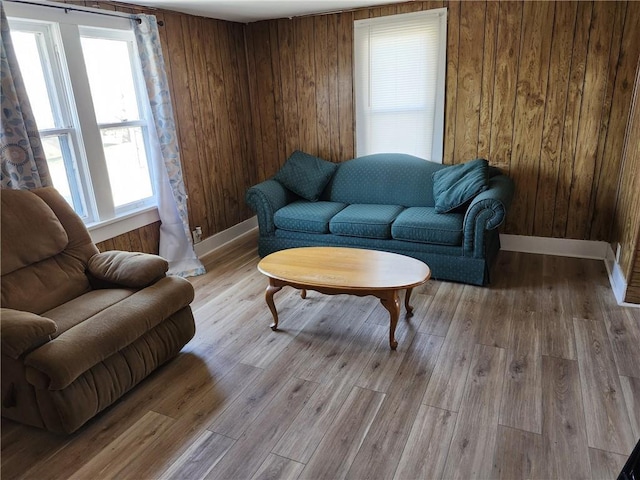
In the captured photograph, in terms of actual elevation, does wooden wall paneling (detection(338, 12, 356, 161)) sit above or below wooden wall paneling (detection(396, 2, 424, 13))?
below

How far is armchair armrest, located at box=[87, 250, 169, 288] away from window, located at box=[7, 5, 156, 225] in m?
0.88

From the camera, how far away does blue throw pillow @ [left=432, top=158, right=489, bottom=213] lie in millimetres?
3365

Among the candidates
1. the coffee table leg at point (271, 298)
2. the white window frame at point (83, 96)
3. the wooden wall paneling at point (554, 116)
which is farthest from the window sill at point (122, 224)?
the wooden wall paneling at point (554, 116)

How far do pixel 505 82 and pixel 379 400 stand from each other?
114 inches

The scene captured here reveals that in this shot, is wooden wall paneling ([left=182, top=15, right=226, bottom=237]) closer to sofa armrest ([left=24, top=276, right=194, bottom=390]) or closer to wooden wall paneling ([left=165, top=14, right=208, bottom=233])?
wooden wall paneling ([left=165, top=14, right=208, bottom=233])

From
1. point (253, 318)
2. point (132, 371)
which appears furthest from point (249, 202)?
point (132, 371)

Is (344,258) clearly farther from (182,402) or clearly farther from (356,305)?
(182,402)

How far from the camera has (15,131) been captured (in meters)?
2.61

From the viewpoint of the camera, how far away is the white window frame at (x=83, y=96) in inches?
113

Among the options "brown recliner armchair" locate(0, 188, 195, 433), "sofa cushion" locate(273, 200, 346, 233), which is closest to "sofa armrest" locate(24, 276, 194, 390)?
"brown recliner armchair" locate(0, 188, 195, 433)

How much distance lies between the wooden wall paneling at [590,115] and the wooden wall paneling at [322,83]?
2227 millimetres

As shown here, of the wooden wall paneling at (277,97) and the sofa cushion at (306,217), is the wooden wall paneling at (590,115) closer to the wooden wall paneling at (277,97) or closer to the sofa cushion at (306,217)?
the sofa cushion at (306,217)

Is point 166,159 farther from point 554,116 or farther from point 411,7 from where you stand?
point 554,116

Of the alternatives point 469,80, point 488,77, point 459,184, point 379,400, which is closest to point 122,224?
point 379,400
